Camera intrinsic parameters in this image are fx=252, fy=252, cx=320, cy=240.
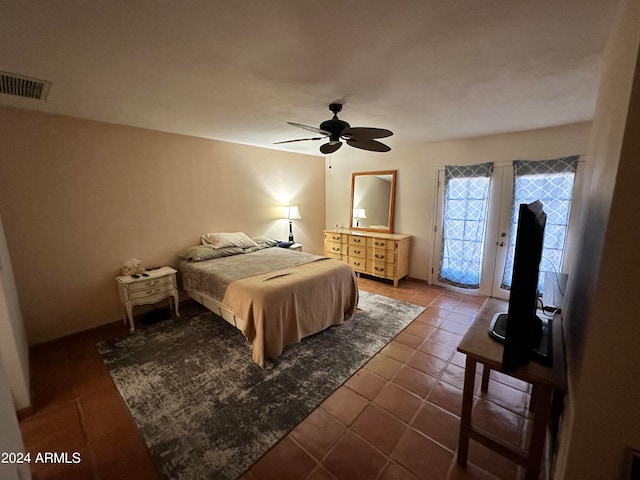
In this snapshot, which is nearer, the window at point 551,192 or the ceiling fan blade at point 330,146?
the ceiling fan blade at point 330,146

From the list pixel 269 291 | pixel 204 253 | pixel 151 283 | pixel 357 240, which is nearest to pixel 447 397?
pixel 269 291

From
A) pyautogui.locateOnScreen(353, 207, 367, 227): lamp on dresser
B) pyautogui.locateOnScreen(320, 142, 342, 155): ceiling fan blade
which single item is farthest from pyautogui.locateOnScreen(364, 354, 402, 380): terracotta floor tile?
pyautogui.locateOnScreen(353, 207, 367, 227): lamp on dresser

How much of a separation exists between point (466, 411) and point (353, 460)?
0.71 meters

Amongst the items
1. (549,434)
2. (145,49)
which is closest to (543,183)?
(549,434)

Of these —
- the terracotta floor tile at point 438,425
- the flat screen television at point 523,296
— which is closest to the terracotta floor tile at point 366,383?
Answer: the terracotta floor tile at point 438,425

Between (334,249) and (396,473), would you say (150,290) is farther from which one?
(334,249)

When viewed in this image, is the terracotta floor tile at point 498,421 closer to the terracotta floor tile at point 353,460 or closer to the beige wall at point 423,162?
the terracotta floor tile at point 353,460

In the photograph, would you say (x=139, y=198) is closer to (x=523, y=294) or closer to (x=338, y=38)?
(x=338, y=38)

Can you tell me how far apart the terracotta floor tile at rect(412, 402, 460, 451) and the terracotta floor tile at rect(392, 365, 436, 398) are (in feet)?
0.48

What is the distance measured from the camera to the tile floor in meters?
1.43

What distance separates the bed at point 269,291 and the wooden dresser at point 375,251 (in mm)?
1417

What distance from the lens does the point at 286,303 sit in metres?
2.36

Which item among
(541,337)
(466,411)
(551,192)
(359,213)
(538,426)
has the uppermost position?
(551,192)

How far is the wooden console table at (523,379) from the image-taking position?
1.14 m
